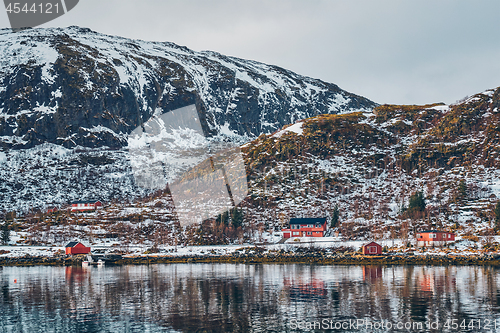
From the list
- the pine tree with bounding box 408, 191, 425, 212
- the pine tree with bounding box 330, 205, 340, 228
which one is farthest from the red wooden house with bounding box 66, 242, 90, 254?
the pine tree with bounding box 408, 191, 425, 212

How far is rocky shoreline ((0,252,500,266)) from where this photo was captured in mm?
91500

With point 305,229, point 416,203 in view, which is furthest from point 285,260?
point 416,203

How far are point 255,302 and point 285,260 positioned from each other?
56.2 meters

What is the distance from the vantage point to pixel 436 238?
104 m

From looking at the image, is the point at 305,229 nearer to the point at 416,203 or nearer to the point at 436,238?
the point at 416,203

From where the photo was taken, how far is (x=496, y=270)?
75312 mm

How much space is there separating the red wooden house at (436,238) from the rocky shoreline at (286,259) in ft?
33.2

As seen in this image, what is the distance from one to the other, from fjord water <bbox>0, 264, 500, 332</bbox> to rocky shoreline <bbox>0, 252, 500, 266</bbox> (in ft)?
64.6

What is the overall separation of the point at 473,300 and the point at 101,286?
141 ft

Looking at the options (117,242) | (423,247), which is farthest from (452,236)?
(117,242)

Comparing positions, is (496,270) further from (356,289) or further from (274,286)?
(274,286)

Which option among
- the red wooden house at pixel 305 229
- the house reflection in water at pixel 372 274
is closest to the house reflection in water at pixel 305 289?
the house reflection in water at pixel 372 274

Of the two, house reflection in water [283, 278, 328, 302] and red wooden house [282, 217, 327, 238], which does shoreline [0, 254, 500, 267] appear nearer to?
red wooden house [282, 217, 327, 238]

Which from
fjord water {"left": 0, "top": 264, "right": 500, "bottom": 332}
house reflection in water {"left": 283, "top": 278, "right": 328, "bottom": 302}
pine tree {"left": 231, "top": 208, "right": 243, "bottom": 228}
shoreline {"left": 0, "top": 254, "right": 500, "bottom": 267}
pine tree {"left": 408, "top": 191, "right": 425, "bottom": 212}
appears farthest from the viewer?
pine tree {"left": 231, "top": 208, "right": 243, "bottom": 228}
